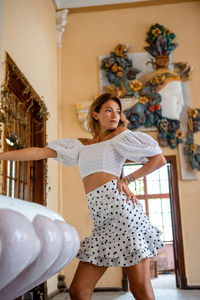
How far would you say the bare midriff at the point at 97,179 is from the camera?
182 centimetres

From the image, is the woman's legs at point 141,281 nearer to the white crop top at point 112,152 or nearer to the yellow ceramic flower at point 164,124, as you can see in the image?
the white crop top at point 112,152

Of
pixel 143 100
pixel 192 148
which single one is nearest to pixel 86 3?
pixel 143 100

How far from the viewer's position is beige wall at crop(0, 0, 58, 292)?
3426 mm

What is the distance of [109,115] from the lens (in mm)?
2037

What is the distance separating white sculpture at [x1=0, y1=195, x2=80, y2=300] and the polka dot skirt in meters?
1.05

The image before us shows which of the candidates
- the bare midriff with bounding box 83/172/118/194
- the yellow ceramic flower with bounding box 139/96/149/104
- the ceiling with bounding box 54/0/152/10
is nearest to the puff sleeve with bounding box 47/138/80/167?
the bare midriff with bounding box 83/172/118/194

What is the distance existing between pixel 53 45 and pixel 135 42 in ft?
4.51

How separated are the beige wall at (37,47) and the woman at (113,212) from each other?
69.4 inches

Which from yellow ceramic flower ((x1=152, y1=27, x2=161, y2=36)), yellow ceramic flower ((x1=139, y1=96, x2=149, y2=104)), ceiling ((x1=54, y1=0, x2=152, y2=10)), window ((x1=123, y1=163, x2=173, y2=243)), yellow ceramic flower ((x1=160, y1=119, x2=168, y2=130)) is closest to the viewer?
yellow ceramic flower ((x1=160, y1=119, x2=168, y2=130))

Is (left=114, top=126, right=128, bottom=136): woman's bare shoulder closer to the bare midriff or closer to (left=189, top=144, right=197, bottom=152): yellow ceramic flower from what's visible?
the bare midriff

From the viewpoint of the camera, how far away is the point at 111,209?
5.72 feet

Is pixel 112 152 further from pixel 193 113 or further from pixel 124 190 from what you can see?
pixel 193 113

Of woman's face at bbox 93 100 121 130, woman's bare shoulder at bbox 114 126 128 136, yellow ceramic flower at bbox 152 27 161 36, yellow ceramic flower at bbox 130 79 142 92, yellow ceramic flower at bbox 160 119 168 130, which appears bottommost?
woman's bare shoulder at bbox 114 126 128 136

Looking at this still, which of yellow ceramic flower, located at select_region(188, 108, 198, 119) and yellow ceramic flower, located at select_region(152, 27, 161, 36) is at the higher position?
yellow ceramic flower, located at select_region(152, 27, 161, 36)
